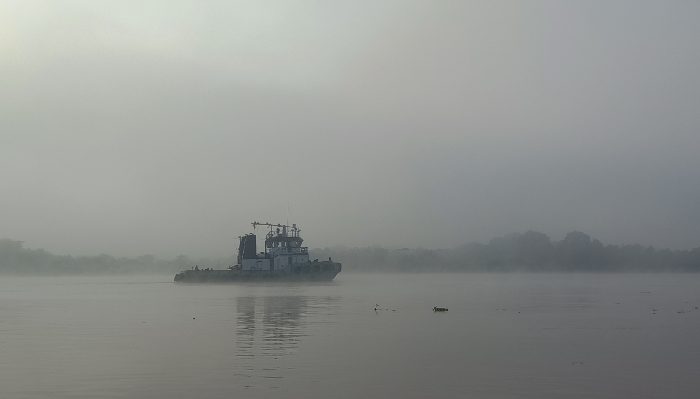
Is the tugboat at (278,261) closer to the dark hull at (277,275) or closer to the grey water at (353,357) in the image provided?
the dark hull at (277,275)

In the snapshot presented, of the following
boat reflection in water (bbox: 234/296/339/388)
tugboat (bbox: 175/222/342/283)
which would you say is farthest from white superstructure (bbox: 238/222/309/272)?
boat reflection in water (bbox: 234/296/339/388)

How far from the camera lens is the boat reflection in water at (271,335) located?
3033 cm

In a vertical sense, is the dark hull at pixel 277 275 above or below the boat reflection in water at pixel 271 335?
above

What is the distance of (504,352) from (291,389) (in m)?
14.2

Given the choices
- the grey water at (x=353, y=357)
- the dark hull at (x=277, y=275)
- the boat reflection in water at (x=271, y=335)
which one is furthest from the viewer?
the dark hull at (x=277, y=275)

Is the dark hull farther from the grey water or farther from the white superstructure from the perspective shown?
the grey water

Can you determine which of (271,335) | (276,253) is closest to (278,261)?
(276,253)

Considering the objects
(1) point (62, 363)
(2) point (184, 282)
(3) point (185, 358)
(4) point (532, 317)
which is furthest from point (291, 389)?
(2) point (184, 282)

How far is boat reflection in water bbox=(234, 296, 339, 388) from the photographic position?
1194 inches

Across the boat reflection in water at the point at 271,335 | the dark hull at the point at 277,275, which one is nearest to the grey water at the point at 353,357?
the boat reflection in water at the point at 271,335

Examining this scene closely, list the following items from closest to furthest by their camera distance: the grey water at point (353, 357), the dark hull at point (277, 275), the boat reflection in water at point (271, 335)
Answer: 1. the grey water at point (353, 357)
2. the boat reflection in water at point (271, 335)
3. the dark hull at point (277, 275)

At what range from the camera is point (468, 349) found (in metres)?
37.4

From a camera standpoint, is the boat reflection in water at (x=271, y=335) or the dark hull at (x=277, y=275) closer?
the boat reflection in water at (x=271, y=335)

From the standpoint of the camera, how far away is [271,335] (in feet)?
147
